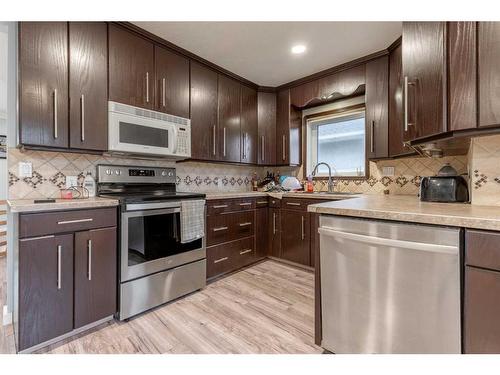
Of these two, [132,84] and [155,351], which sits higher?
[132,84]

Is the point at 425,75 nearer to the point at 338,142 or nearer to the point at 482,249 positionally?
the point at 482,249

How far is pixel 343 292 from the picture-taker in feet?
4.17

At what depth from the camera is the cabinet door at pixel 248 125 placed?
3098mm

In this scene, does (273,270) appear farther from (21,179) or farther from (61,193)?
(21,179)

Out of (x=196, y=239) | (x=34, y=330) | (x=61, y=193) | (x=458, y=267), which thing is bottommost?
(x=34, y=330)

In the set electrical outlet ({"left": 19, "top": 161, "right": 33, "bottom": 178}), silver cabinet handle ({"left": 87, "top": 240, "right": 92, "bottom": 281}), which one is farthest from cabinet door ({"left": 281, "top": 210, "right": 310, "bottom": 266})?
electrical outlet ({"left": 19, "top": 161, "right": 33, "bottom": 178})

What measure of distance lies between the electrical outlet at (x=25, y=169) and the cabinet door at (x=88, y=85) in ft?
1.26

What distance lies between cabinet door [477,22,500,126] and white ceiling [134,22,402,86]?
3.50ft

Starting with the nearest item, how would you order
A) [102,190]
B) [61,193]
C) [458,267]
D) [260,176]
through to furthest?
A: [458,267] → [61,193] → [102,190] → [260,176]

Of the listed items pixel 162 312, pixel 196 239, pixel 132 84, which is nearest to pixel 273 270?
pixel 196 239

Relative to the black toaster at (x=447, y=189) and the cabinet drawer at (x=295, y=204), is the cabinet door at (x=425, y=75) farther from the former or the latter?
the cabinet drawer at (x=295, y=204)

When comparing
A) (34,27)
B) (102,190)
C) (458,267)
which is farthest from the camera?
(102,190)

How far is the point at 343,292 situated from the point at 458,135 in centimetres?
100

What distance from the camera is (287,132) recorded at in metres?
3.26
